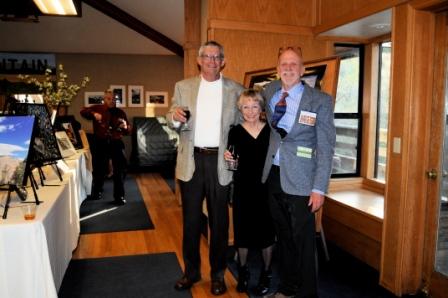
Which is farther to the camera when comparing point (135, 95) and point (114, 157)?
point (135, 95)

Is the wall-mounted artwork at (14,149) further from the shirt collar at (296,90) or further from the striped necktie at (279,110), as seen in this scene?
the shirt collar at (296,90)

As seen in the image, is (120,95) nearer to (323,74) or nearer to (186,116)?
(323,74)

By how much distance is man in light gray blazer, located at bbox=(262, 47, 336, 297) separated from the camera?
237 centimetres

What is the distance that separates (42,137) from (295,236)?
186 centimetres

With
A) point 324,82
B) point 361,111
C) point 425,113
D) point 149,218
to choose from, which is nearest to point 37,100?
point 149,218

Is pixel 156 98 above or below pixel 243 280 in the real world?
above

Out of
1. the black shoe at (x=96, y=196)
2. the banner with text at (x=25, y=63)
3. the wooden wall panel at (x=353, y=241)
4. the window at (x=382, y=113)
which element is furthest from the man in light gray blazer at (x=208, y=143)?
the banner with text at (x=25, y=63)

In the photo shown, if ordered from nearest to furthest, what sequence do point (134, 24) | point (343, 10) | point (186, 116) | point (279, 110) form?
point (279, 110) < point (186, 116) < point (343, 10) < point (134, 24)

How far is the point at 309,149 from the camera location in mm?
2416

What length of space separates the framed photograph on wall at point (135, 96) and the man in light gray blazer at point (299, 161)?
6630 mm

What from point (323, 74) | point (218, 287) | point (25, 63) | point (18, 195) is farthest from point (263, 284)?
point (25, 63)

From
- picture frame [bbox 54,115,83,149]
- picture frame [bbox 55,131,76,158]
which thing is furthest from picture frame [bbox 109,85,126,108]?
picture frame [bbox 55,131,76,158]

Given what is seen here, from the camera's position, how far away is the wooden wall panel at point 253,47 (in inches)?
156

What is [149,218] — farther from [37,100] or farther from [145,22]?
[145,22]
